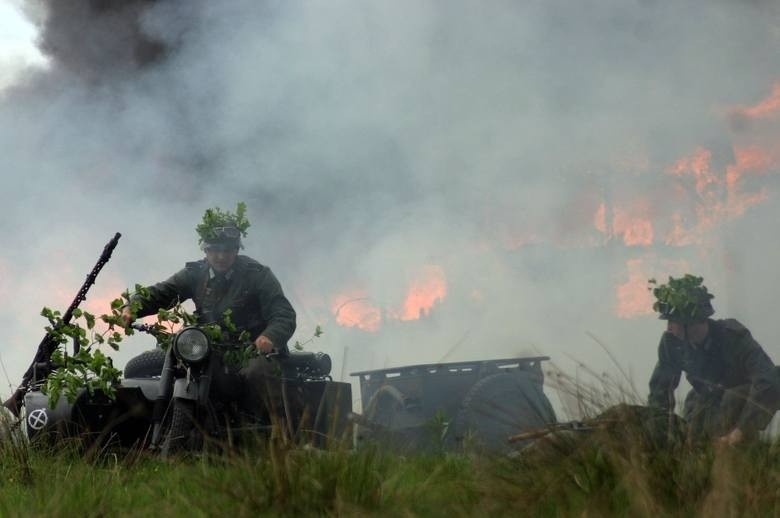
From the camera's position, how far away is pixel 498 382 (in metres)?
9.92

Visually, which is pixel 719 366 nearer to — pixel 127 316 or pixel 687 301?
pixel 687 301

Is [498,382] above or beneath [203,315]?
beneath

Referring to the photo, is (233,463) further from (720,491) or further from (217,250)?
(217,250)

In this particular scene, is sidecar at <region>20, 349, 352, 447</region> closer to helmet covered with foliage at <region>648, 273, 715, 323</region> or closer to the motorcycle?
the motorcycle

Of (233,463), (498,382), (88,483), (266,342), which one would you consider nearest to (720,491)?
(233,463)

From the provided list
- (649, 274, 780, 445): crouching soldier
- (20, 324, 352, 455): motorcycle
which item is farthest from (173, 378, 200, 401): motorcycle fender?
(649, 274, 780, 445): crouching soldier

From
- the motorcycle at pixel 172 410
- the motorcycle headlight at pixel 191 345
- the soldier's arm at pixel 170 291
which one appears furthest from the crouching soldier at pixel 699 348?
the soldier's arm at pixel 170 291

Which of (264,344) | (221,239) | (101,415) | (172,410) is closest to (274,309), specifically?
(221,239)

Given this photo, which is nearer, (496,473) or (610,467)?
(610,467)

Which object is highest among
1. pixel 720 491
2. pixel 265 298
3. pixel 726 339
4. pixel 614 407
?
pixel 265 298

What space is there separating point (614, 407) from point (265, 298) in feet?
13.5

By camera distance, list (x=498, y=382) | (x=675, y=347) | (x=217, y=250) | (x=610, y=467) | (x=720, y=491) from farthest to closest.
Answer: (x=498, y=382)
(x=675, y=347)
(x=217, y=250)
(x=610, y=467)
(x=720, y=491)

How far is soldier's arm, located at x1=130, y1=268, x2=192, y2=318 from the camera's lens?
7.88 m

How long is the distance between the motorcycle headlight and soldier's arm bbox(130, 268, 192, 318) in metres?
1.39
